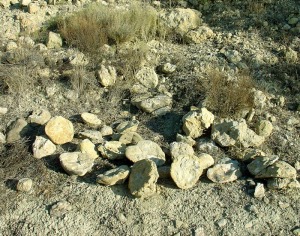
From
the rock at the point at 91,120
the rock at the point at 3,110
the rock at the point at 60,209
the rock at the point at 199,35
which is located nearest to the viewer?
the rock at the point at 60,209

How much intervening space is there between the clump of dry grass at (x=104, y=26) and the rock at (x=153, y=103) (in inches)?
36.9

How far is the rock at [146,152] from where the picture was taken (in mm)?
4250

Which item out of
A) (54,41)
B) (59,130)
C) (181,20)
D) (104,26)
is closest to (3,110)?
(59,130)

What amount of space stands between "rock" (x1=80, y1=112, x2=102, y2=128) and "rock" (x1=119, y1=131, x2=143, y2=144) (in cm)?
35

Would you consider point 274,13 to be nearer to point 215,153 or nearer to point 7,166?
point 215,153

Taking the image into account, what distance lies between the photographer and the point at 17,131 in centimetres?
453

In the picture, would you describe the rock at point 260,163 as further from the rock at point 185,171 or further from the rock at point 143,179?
the rock at point 143,179

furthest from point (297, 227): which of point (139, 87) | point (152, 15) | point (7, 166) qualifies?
point (152, 15)

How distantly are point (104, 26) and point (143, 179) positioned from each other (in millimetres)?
2555

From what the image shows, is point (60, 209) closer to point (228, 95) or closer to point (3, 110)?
point (3, 110)

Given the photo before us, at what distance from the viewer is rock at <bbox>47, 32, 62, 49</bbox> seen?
5.65 meters

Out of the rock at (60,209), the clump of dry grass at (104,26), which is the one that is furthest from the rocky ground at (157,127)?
the clump of dry grass at (104,26)

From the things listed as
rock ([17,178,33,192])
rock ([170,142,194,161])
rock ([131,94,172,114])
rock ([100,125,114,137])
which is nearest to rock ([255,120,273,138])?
rock ([170,142,194,161])

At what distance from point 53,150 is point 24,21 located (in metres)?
2.33
